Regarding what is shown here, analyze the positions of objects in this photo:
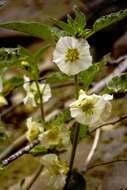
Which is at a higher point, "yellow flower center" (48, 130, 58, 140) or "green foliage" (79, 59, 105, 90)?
"green foliage" (79, 59, 105, 90)

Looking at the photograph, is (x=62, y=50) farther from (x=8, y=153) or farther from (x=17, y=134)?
(x=17, y=134)

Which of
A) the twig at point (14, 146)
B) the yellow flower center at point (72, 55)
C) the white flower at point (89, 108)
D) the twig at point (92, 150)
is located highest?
the yellow flower center at point (72, 55)

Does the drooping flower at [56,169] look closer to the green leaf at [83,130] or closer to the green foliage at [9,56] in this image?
the green leaf at [83,130]

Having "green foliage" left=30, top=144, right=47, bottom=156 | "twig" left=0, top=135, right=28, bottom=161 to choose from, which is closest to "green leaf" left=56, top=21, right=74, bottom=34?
"green foliage" left=30, top=144, right=47, bottom=156

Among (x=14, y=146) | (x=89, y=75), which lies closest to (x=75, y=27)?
(x=89, y=75)

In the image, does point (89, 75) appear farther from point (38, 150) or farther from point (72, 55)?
point (38, 150)

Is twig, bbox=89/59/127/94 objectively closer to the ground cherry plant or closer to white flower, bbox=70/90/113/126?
the ground cherry plant

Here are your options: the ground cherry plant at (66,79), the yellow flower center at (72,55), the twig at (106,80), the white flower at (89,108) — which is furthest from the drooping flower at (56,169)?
the twig at (106,80)
